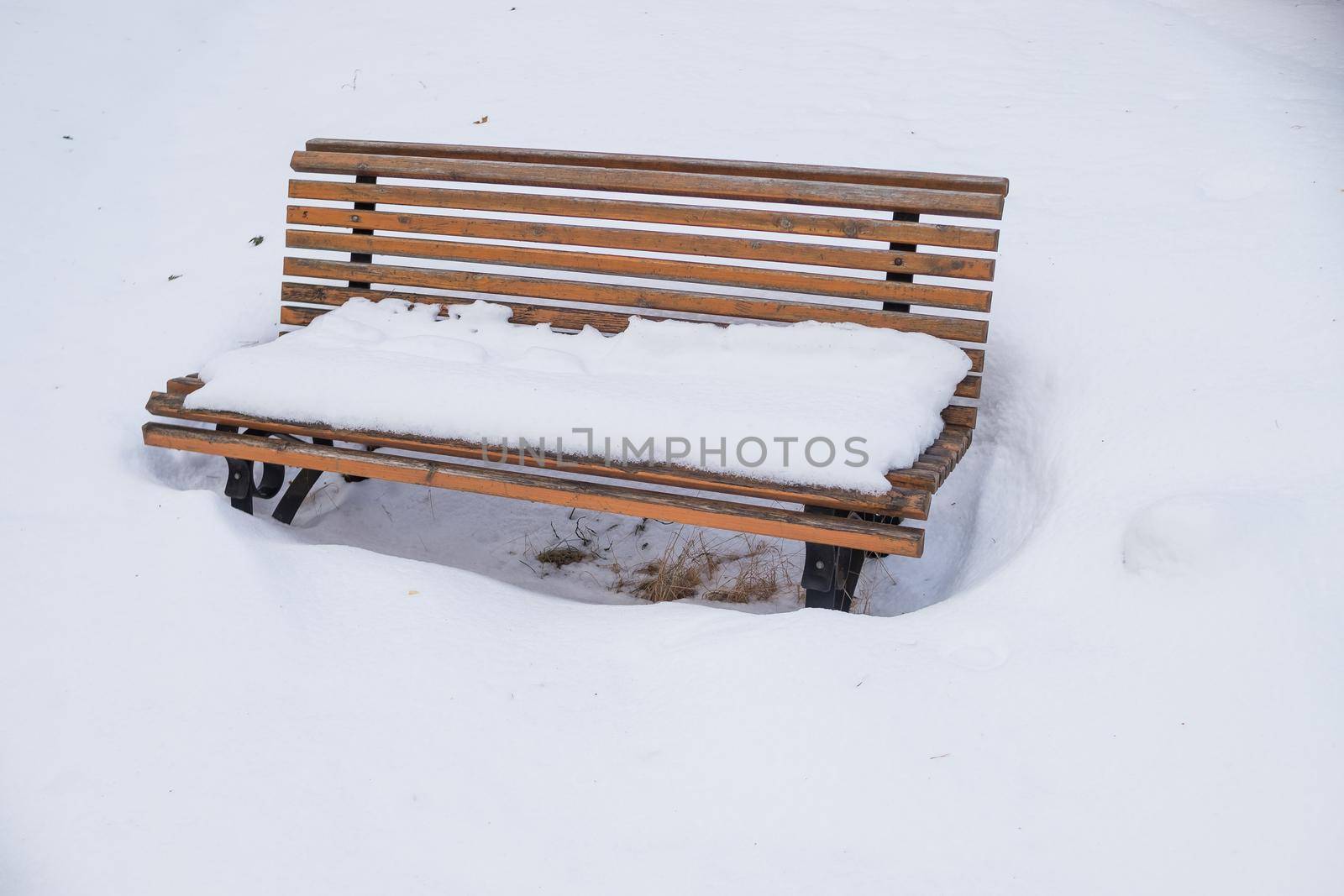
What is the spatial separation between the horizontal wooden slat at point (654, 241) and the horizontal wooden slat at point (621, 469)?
90 cm

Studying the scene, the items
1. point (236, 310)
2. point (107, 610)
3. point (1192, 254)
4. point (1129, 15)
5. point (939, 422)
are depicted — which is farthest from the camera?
point (1129, 15)

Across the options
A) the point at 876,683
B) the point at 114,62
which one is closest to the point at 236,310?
the point at 114,62

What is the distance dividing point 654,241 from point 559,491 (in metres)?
1.06

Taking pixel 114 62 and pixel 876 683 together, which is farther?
pixel 114 62

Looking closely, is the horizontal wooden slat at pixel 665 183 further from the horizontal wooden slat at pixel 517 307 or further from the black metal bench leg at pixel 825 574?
the black metal bench leg at pixel 825 574

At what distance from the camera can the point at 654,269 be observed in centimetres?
346

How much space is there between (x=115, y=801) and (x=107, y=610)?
2.06ft

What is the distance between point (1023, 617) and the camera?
2.47 metres

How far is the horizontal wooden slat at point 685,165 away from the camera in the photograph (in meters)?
3.23

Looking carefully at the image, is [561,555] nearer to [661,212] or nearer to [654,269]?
[654,269]

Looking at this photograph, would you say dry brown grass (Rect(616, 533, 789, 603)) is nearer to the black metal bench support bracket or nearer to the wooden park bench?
the wooden park bench

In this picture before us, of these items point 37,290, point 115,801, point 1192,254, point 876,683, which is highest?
point 1192,254

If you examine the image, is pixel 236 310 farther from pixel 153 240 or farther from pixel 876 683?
pixel 876 683

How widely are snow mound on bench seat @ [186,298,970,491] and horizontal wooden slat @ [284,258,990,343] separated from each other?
0.22 feet
